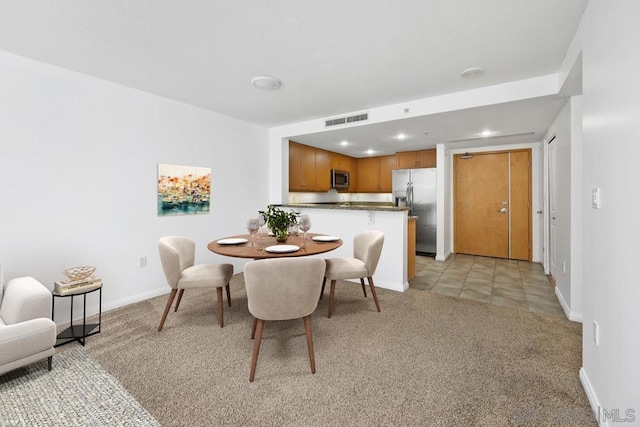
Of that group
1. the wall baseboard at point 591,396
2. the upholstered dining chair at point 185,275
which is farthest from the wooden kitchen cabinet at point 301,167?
the wall baseboard at point 591,396

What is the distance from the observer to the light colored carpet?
155 cm

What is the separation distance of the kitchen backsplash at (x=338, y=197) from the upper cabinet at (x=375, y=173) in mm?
320

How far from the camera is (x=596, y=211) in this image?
1551mm

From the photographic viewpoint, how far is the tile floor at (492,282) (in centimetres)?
325

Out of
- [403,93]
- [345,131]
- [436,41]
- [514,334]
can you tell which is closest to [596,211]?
[514,334]

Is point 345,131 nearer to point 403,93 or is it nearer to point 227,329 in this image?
point 403,93

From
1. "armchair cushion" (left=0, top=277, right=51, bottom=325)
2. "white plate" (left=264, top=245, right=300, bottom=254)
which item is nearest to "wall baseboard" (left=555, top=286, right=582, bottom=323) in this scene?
"white plate" (left=264, top=245, right=300, bottom=254)

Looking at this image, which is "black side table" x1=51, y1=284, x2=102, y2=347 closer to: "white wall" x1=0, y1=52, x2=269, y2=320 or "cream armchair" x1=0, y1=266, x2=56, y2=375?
"cream armchair" x1=0, y1=266, x2=56, y2=375

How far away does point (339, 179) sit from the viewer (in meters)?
6.45

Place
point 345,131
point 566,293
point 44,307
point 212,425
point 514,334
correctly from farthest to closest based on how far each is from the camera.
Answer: point 345,131, point 566,293, point 514,334, point 44,307, point 212,425

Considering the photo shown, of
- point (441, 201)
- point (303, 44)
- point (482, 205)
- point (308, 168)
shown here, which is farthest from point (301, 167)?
point (482, 205)

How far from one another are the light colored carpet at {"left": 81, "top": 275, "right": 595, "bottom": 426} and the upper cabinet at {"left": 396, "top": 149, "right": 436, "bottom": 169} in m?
3.57

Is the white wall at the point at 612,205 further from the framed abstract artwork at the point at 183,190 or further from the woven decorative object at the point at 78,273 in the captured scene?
the framed abstract artwork at the point at 183,190

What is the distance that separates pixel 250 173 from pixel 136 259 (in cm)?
204
